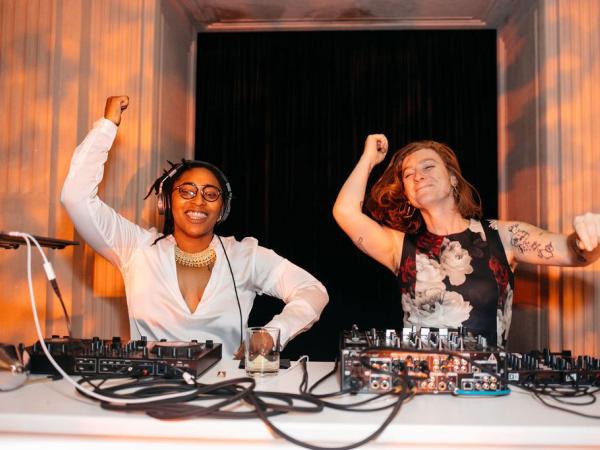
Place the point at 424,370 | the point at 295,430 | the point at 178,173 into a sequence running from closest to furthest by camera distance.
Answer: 1. the point at 295,430
2. the point at 424,370
3. the point at 178,173

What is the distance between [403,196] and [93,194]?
1235 mm

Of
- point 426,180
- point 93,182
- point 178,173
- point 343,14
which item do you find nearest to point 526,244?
point 426,180

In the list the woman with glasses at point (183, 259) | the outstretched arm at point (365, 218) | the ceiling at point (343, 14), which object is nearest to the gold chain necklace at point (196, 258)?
the woman with glasses at point (183, 259)

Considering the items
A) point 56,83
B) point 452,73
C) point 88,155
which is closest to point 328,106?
point 452,73

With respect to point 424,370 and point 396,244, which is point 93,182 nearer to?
point 396,244

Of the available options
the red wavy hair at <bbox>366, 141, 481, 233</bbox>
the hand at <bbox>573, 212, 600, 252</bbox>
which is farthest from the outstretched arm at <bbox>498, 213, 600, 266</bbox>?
the hand at <bbox>573, 212, 600, 252</bbox>

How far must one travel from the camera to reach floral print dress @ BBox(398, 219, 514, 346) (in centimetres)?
185

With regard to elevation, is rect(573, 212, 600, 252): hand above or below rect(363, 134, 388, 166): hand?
below

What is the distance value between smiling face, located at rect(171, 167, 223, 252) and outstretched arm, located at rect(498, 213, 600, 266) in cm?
114

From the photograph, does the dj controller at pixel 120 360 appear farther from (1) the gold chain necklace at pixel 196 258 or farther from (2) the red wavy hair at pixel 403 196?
(2) the red wavy hair at pixel 403 196

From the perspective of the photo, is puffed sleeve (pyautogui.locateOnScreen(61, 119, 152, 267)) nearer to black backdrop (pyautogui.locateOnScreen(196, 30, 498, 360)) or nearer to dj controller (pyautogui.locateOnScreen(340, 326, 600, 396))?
dj controller (pyautogui.locateOnScreen(340, 326, 600, 396))

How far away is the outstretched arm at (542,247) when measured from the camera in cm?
171

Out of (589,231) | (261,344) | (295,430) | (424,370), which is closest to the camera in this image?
(295,430)

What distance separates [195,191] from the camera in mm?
2020
